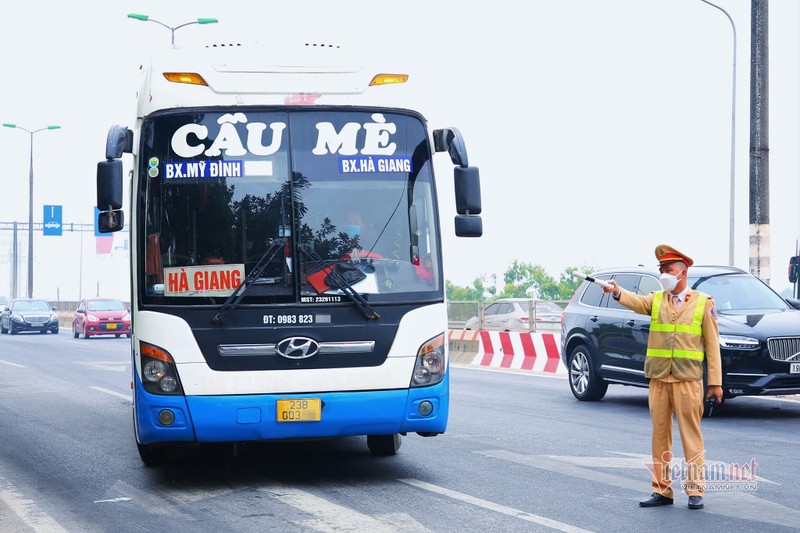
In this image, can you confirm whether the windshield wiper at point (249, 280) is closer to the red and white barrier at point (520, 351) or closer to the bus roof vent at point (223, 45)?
the bus roof vent at point (223, 45)

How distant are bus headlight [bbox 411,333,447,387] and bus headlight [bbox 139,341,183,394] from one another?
174 centimetres

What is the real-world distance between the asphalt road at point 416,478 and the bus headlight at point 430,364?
0.79 metres

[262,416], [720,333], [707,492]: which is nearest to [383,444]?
[262,416]

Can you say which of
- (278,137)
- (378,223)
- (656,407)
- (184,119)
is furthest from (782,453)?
(184,119)

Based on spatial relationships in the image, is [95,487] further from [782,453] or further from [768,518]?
[782,453]

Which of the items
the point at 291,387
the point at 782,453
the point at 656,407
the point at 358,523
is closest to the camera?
the point at 358,523

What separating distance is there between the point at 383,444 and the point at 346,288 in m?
2.26

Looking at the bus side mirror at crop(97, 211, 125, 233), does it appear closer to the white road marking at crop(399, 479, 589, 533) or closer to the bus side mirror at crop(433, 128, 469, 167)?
the bus side mirror at crop(433, 128, 469, 167)

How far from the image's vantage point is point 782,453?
35.1ft

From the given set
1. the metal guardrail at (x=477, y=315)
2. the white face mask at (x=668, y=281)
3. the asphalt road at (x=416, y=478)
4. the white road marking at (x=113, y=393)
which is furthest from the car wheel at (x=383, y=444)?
the metal guardrail at (x=477, y=315)

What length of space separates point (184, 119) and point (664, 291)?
12.4 ft

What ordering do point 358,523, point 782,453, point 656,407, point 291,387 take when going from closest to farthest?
point 358,523 < point 656,407 < point 291,387 < point 782,453

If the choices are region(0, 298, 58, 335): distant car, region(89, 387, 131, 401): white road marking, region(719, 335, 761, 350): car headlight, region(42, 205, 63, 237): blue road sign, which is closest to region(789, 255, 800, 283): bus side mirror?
region(719, 335, 761, 350): car headlight
